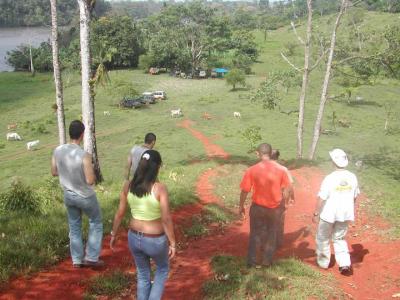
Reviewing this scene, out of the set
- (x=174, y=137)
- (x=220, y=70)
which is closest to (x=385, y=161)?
(x=174, y=137)

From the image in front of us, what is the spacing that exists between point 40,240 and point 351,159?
22337 millimetres

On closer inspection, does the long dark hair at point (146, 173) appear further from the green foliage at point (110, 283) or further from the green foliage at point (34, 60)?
the green foliage at point (34, 60)

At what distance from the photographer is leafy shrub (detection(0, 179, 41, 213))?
9336 millimetres

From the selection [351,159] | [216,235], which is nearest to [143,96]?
[351,159]

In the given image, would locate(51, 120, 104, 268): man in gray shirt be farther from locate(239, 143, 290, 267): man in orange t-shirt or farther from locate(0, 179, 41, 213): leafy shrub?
locate(0, 179, 41, 213): leafy shrub

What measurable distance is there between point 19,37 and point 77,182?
131 m

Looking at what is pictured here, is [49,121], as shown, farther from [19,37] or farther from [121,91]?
[19,37]

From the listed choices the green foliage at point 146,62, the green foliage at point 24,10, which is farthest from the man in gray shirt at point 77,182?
the green foliage at point 24,10

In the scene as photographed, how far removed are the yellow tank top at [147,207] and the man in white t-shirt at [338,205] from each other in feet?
10.6

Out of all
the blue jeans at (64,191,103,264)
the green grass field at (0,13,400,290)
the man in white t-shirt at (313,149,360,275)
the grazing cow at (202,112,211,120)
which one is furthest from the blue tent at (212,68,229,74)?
the blue jeans at (64,191,103,264)

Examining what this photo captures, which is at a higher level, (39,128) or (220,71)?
(220,71)

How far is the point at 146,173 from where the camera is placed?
4.46 metres

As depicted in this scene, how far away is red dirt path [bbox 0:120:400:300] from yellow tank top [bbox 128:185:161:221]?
6.89ft

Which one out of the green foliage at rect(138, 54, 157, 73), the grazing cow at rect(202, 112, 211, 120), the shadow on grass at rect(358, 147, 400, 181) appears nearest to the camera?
the shadow on grass at rect(358, 147, 400, 181)
